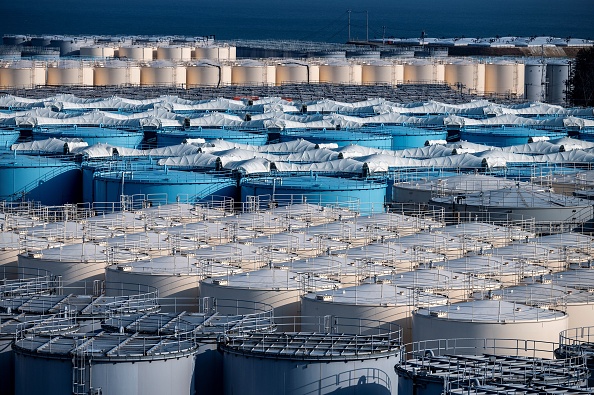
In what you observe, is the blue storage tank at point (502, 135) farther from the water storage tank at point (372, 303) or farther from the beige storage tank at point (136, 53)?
the beige storage tank at point (136, 53)

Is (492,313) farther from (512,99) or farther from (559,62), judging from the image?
(559,62)

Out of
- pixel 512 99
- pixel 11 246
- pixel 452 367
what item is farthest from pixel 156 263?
pixel 512 99

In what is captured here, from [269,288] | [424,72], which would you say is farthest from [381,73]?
[269,288]

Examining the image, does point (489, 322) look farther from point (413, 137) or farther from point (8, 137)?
point (8, 137)

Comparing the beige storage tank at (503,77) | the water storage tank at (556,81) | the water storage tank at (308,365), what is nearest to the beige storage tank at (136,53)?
the beige storage tank at (503,77)

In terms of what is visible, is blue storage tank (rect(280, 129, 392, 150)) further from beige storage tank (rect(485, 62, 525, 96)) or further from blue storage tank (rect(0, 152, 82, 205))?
beige storage tank (rect(485, 62, 525, 96))

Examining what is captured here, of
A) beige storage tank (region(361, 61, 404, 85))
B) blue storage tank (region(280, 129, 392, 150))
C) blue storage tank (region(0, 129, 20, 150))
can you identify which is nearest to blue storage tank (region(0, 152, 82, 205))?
blue storage tank (region(0, 129, 20, 150))
